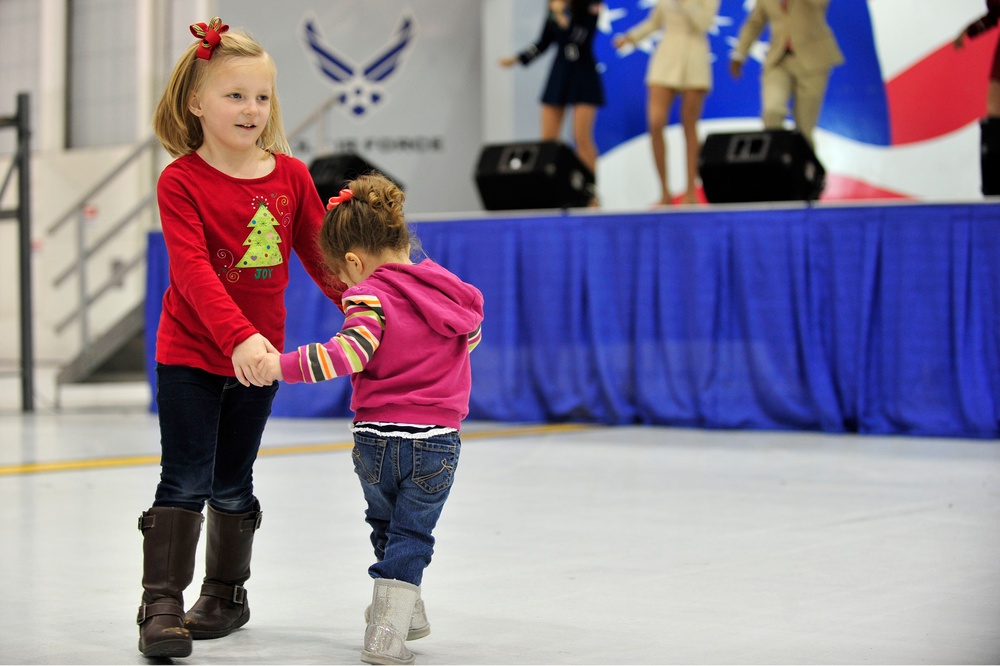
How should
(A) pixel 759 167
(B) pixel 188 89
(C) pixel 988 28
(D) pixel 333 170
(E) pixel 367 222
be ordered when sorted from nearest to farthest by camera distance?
(E) pixel 367 222, (B) pixel 188 89, (A) pixel 759 167, (C) pixel 988 28, (D) pixel 333 170

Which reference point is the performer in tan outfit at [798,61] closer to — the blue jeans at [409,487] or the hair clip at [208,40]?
the hair clip at [208,40]

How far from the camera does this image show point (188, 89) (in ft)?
6.48

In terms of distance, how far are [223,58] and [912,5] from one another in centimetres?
624

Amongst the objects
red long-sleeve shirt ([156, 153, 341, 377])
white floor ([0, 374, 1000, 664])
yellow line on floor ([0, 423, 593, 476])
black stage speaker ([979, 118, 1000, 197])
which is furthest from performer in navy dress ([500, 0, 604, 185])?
red long-sleeve shirt ([156, 153, 341, 377])

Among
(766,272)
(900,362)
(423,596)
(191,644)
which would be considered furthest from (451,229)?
(191,644)

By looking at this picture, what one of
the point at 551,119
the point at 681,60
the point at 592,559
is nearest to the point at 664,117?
the point at 681,60

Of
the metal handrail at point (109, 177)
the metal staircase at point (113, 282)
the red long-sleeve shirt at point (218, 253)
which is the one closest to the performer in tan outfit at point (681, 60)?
the metal staircase at point (113, 282)

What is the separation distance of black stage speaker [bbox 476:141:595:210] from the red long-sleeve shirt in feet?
13.6

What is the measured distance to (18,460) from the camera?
4.53 meters

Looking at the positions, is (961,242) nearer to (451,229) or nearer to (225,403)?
(451,229)

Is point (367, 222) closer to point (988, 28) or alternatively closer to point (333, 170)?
point (333, 170)

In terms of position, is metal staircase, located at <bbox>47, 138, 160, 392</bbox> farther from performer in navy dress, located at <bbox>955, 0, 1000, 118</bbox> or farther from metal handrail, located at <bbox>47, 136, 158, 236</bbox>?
performer in navy dress, located at <bbox>955, 0, 1000, 118</bbox>

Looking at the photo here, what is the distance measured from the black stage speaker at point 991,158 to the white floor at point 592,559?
4.10 ft

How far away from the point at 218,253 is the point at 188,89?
0.27 meters
